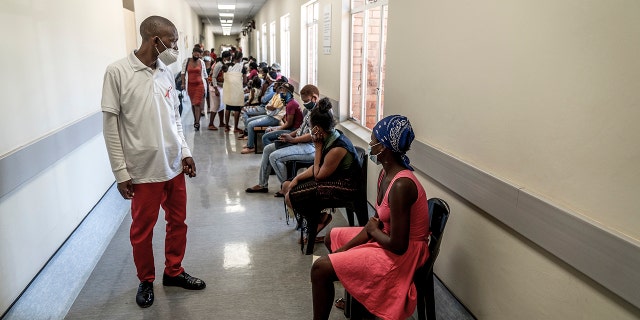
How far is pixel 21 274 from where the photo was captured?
8.45ft

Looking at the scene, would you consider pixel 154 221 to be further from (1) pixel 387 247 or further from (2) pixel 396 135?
(2) pixel 396 135

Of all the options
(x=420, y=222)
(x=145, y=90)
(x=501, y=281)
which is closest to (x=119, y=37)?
(x=145, y=90)

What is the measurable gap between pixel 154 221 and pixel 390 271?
4.73ft

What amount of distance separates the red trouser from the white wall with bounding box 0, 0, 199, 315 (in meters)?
0.67

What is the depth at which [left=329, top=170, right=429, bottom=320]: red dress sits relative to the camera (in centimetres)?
199

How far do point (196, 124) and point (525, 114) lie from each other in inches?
298

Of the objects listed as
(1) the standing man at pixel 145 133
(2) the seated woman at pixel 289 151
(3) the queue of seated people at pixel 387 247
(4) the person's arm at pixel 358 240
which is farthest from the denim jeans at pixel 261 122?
(4) the person's arm at pixel 358 240

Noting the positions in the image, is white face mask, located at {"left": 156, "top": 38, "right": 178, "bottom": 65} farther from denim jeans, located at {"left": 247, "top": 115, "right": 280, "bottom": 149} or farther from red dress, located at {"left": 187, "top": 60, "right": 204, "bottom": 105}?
red dress, located at {"left": 187, "top": 60, "right": 204, "bottom": 105}

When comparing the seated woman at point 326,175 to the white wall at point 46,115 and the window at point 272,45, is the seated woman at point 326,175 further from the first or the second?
the window at point 272,45

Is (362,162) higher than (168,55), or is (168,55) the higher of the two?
(168,55)

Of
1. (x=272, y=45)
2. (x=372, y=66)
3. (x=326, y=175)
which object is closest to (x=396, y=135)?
(x=326, y=175)

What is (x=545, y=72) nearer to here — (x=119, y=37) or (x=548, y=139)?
(x=548, y=139)

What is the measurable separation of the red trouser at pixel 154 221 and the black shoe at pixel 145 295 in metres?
0.04

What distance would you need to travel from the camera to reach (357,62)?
→ 16.5ft
